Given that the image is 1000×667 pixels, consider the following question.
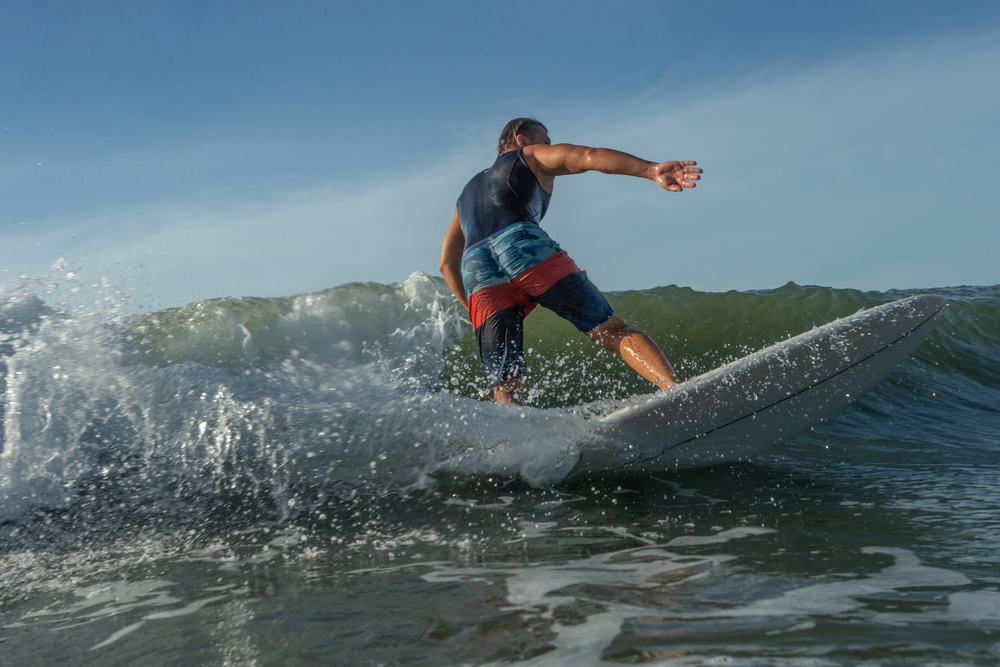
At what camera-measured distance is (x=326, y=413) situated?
3.58m

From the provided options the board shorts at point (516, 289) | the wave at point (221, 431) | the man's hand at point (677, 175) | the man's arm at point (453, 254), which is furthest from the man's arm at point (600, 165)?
the wave at point (221, 431)

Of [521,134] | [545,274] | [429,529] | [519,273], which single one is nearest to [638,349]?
[545,274]

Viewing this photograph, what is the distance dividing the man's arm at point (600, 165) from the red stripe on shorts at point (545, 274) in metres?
0.39

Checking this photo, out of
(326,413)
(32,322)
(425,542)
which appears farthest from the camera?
(32,322)

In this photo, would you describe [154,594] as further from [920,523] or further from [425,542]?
[920,523]

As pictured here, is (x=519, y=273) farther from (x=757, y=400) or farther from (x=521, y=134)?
(x=757, y=400)

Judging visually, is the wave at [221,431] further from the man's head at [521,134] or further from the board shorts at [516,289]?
the man's head at [521,134]

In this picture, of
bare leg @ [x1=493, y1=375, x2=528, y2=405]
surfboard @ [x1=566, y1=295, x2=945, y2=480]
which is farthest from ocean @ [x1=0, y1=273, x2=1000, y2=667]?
bare leg @ [x1=493, y1=375, x2=528, y2=405]

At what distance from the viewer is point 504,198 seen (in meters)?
3.49

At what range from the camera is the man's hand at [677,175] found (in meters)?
2.81

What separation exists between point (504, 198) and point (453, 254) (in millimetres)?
671

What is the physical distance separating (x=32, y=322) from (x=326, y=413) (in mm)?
1756

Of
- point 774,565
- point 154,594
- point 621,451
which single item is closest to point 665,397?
point 621,451

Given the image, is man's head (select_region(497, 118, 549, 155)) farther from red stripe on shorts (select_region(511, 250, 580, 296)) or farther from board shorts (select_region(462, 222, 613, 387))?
red stripe on shorts (select_region(511, 250, 580, 296))
